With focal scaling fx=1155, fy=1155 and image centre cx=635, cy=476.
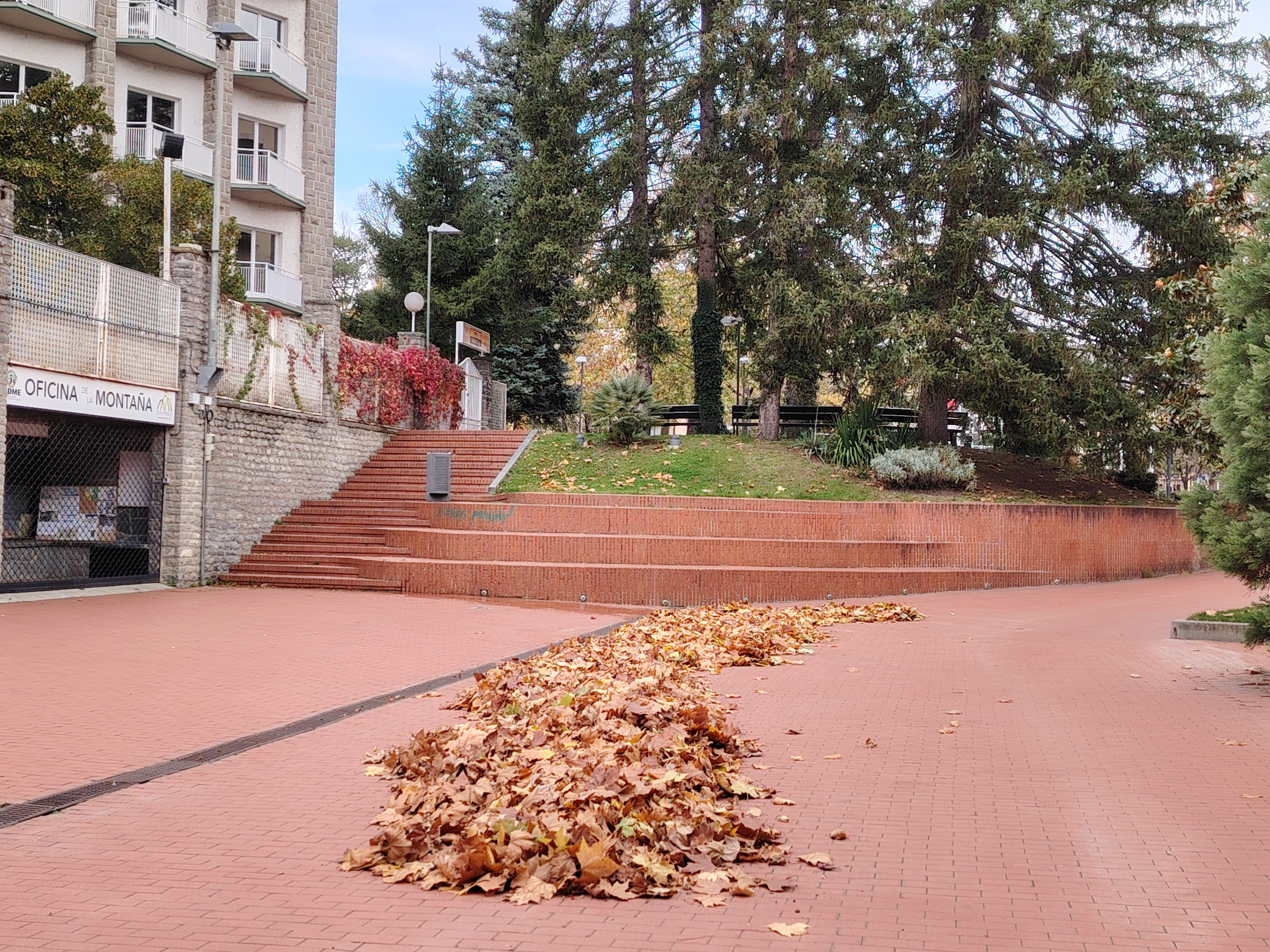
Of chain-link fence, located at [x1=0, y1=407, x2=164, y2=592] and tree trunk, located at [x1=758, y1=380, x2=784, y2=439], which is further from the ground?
tree trunk, located at [x1=758, y1=380, x2=784, y2=439]

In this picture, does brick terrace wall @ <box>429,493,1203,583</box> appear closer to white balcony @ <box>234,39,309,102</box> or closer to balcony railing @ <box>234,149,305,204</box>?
balcony railing @ <box>234,149,305,204</box>

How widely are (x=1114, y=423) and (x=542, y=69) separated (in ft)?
49.7

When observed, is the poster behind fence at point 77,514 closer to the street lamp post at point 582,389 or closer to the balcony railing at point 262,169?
the street lamp post at point 582,389

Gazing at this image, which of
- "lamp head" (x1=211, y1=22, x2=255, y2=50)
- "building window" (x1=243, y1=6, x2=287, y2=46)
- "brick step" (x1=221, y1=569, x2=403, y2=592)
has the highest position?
"building window" (x1=243, y1=6, x2=287, y2=46)

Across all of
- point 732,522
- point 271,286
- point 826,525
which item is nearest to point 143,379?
point 732,522

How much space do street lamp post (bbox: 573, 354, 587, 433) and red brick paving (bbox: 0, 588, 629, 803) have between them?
39.3 feet

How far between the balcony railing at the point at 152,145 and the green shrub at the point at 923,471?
1924cm

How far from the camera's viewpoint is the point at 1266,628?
9484 mm

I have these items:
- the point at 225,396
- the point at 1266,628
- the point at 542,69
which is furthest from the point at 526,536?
the point at 542,69

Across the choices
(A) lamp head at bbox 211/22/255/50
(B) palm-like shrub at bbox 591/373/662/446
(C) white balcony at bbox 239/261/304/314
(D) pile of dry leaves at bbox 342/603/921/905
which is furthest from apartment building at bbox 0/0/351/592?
(D) pile of dry leaves at bbox 342/603/921/905

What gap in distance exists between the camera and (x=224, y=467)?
65.2 feet

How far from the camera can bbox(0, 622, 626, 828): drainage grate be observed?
5.53 meters

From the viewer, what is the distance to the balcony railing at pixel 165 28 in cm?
2903

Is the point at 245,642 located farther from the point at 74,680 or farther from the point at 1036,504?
the point at 1036,504
